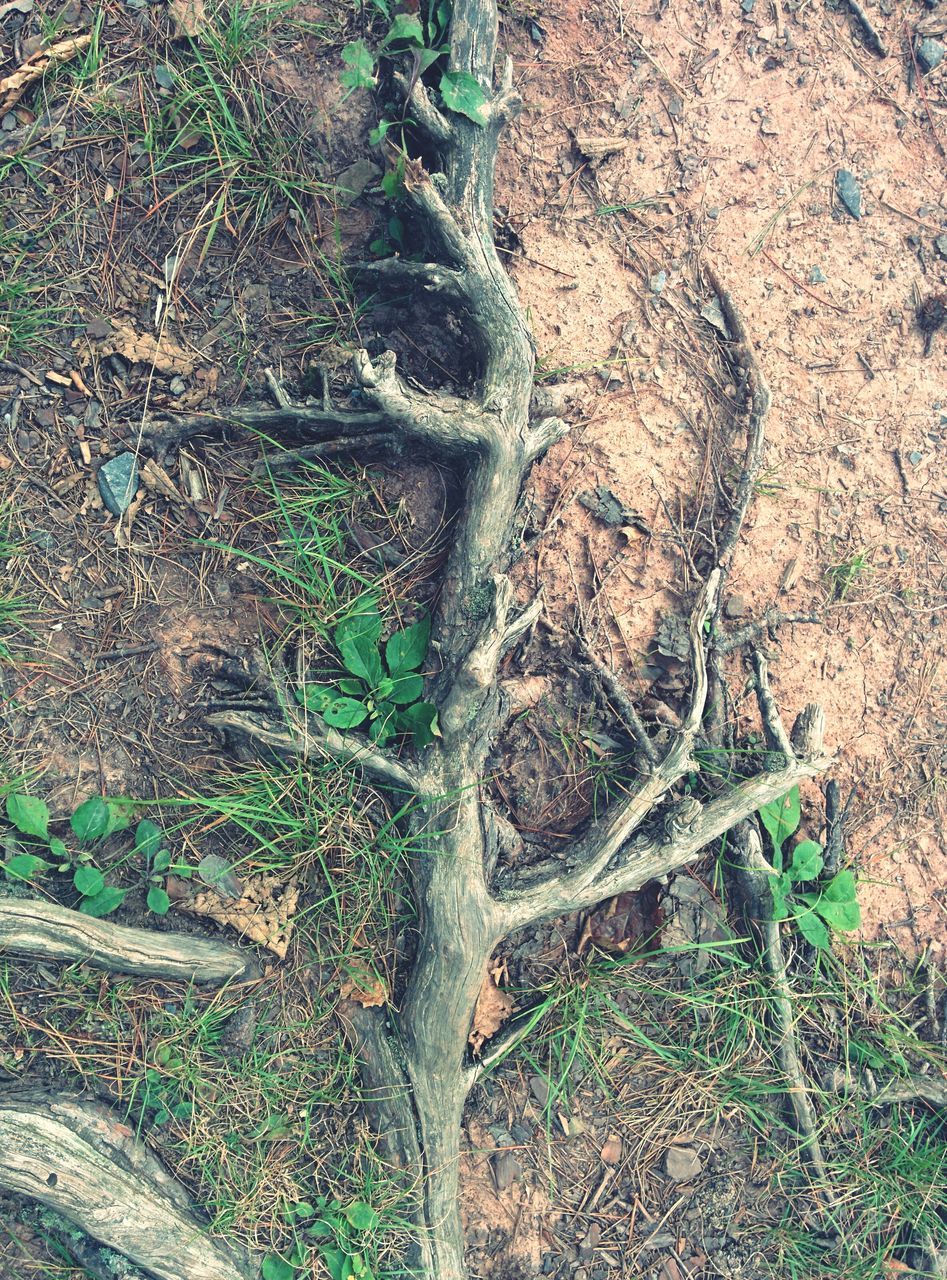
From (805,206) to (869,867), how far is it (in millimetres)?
2196

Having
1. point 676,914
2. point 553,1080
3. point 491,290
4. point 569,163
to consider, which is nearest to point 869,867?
point 676,914

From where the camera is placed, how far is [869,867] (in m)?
2.77

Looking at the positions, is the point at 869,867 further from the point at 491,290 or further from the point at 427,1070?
the point at 491,290

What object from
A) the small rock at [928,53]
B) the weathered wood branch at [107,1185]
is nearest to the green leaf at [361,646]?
the weathered wood branch at [107,1185]

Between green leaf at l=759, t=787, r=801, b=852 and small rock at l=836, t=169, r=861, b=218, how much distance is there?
1947 mm

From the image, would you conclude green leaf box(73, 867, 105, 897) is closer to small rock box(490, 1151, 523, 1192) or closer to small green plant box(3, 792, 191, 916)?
small green plant box(3, 792, 191, 916)

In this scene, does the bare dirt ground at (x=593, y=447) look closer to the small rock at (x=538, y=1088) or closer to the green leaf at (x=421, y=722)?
the small rock at (x=538, y=1088)

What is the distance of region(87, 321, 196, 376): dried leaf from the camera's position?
2465 millimetres

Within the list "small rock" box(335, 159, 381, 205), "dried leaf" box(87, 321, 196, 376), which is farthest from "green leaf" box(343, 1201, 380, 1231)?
"small rock" box(335, 159, 381, 205)

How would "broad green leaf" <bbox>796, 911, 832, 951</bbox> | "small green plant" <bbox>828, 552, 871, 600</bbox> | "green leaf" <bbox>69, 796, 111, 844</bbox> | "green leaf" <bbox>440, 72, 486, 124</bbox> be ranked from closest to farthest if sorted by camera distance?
"green leaf" <bbox>440, 72, 486, 124</bbox>, "green leaf" <bbox>69, 796, 111, 844</bbox>, "broad green leaf" <bbox>796, 911, 832, 951</bbox>, "small green plant" <bbox>828, 552, 871, 600</bbox>

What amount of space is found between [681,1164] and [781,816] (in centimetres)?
111

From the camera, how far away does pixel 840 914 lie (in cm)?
266

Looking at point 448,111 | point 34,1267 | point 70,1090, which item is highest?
point 448,111

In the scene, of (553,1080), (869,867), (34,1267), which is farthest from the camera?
(869,867)
